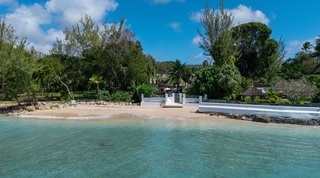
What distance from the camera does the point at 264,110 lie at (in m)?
23.0

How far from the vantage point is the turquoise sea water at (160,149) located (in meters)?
11.2

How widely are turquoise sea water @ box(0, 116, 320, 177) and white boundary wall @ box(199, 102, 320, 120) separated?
167 cm

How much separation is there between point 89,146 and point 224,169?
781 centimetres

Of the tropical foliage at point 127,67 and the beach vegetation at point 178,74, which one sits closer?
the tropical foliage at point 127,67

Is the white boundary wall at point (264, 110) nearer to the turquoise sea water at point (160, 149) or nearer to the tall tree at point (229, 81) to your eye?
the turquoise sea water at point (160, 149)

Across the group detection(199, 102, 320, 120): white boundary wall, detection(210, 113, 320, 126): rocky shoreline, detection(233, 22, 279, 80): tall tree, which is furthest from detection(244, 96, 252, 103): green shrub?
detection(233, 22, 279, 80): tall tree

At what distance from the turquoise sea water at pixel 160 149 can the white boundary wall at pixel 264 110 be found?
167cm

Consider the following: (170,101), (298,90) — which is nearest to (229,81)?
(170,101)

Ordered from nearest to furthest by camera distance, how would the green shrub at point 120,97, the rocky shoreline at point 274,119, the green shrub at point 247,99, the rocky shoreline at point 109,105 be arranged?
the rocky shoreline at point 274,119, the rocky shoreline at point 109,105, the green shrub at point 247,99, the green shrub at point 120,97

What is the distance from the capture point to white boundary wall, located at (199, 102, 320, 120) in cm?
2134

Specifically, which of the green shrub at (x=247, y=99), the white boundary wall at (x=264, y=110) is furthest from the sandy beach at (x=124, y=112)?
the green shrub at (x=247, y=99)

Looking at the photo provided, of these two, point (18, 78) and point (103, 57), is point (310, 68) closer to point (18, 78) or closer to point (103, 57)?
point (103, 57)

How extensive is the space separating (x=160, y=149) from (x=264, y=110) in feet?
40.7

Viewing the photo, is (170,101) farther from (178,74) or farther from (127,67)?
(178,74)
